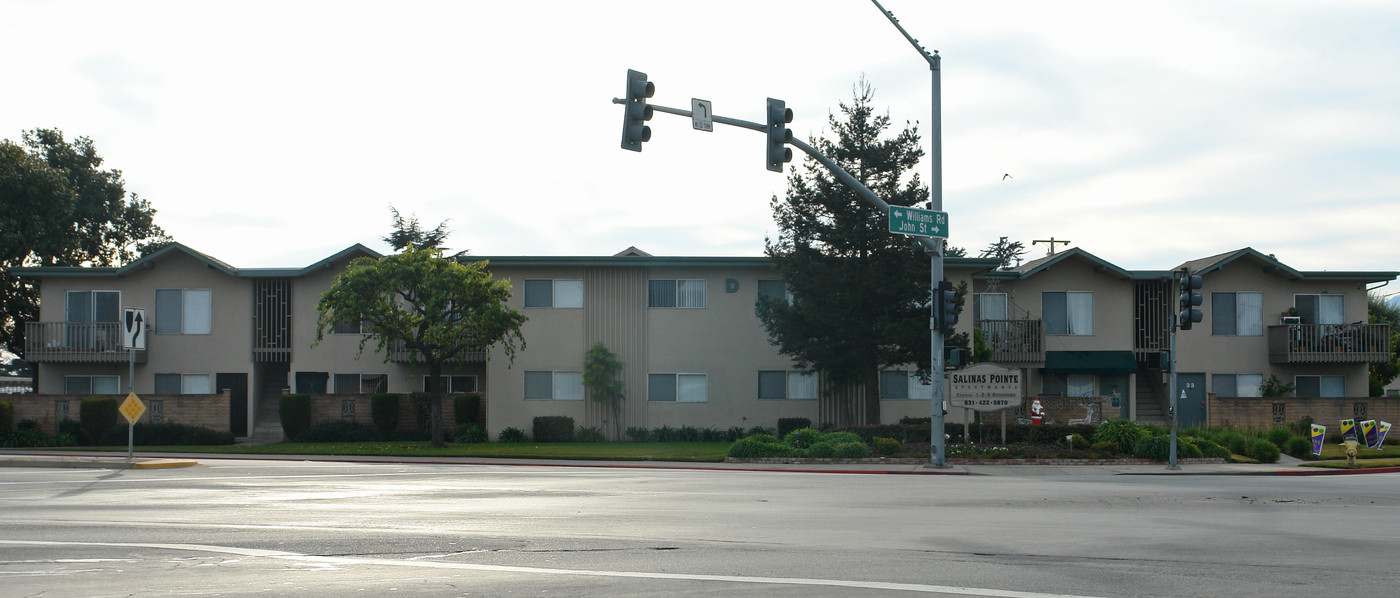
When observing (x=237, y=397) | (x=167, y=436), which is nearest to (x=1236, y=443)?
(x=167, y=436)

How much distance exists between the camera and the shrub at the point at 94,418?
3544 centimetres

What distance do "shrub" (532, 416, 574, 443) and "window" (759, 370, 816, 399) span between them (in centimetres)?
673

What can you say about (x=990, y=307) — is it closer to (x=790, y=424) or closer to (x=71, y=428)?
(x=790, y=424)

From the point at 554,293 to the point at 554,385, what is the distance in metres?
3.17

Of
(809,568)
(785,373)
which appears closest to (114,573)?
(809,568)

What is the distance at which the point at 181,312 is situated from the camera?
39.8 metres

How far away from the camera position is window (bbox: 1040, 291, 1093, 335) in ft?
129

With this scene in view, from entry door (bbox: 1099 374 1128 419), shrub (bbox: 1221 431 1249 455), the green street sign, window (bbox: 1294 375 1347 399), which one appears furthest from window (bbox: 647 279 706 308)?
window (bbox: 1294 375 1347 399)

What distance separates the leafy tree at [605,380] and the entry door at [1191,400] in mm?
20040

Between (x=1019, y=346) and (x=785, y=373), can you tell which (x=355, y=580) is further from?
(x=1019, y=346)

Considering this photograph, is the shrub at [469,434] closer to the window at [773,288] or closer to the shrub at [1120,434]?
the window at [773,288]

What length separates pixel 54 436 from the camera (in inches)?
1382

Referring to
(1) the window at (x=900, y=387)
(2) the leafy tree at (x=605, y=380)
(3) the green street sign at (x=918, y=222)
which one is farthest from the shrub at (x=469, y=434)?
(3) the green street sign at (x=918, y=222)

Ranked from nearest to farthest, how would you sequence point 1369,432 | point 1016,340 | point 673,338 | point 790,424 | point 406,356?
1. point 1369,432
2. point 790,424
3. point 673,338
4. point 1016,340
5. point 406,356
